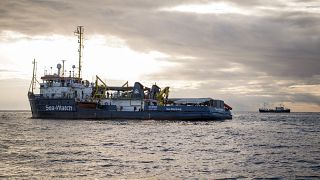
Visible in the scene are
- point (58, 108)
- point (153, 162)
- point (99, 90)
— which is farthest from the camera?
point (99, 90)

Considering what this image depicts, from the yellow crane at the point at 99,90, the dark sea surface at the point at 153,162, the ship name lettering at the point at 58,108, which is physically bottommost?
the dark sea surface at the point at 153,162

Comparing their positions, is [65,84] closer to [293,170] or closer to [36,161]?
[36,161]

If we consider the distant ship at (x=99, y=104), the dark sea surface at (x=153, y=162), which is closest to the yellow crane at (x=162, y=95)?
the distant ship at (x=99, y=104)

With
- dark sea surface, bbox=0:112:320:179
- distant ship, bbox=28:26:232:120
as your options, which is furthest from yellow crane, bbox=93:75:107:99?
dark sea surface, bbox=0:112:320:179

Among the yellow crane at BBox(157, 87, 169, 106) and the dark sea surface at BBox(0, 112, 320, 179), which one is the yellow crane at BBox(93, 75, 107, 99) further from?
the dark sea surface at BBox(0, 112, 320, 179)

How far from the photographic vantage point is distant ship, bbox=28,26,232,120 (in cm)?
9256

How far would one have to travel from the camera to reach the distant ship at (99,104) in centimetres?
9256

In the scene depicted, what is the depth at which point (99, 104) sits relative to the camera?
97312mm

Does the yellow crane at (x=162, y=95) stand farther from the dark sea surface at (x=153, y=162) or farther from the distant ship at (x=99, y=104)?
the dark sea surface at (x=153, y=162)

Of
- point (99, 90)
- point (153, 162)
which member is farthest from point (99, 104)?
point (153, 162)

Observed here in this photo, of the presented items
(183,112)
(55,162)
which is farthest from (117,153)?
(183,112)

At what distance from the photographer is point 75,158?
1193 inches

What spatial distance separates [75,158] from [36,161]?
289 cm

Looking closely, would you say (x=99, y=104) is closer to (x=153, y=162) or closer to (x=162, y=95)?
(x=162, y=95)
